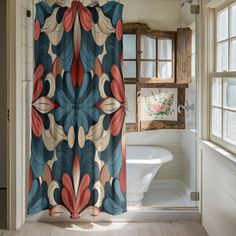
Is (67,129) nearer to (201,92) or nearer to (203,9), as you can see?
(201,92)

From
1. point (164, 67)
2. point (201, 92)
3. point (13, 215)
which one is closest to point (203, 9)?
point (201, 92)

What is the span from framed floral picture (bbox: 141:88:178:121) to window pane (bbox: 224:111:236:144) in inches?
53.7

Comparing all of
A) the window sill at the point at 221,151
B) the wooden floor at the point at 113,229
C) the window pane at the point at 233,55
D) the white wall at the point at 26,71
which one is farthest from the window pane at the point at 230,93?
the white wall at the point at 26,71

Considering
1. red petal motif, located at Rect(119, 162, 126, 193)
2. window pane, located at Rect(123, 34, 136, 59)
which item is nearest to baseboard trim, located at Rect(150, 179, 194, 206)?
red petal motif, located at Rect(119, 162, 126, 193)

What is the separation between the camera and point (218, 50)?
345 centimetres

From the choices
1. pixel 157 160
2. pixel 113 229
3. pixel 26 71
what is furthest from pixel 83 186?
pixel 26 71

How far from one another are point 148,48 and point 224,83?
1.47m

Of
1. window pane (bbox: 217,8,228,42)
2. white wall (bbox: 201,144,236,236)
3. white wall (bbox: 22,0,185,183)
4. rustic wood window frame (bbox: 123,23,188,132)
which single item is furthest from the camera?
rustic wood window frame (bbox: 123,23,188,132)

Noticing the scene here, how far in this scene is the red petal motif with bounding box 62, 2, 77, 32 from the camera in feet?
11.5

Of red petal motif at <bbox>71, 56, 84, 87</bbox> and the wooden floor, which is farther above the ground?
red petal motif at <bbox>71, 56, 84, 87</bbox>

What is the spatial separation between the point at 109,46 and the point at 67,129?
2.70ft

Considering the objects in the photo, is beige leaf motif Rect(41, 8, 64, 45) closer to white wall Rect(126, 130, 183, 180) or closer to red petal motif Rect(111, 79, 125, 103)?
red petal motif Rect(111, 79, 125, 103)

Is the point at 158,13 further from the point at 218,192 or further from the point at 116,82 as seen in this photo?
the point at 218,192

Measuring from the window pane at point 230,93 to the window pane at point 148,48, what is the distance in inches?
57.6
